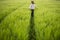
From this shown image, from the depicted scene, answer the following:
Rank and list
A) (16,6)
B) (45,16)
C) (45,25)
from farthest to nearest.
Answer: (16,6) → (45,16) → (45,25)

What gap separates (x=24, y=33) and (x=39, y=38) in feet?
0.73

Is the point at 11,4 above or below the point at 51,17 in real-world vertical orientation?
above

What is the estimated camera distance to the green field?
239cm

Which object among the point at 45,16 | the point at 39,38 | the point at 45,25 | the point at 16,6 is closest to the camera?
the point at 39,38

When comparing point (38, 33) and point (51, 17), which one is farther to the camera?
point (51, 17)

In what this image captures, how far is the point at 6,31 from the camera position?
7.97 feet

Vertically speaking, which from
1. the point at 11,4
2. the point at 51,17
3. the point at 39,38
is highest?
the point at 11,4

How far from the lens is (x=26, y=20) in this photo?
2607 mm

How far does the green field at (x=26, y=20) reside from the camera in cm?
239

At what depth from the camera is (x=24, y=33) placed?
241 centimetres

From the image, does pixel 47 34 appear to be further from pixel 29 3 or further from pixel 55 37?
pixel 29 3

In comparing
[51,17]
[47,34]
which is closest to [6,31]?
[47,34]

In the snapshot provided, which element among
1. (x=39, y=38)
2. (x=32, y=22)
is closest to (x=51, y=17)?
(x=32, y=22)

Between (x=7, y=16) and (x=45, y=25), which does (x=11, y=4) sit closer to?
(x=7, y=16)
